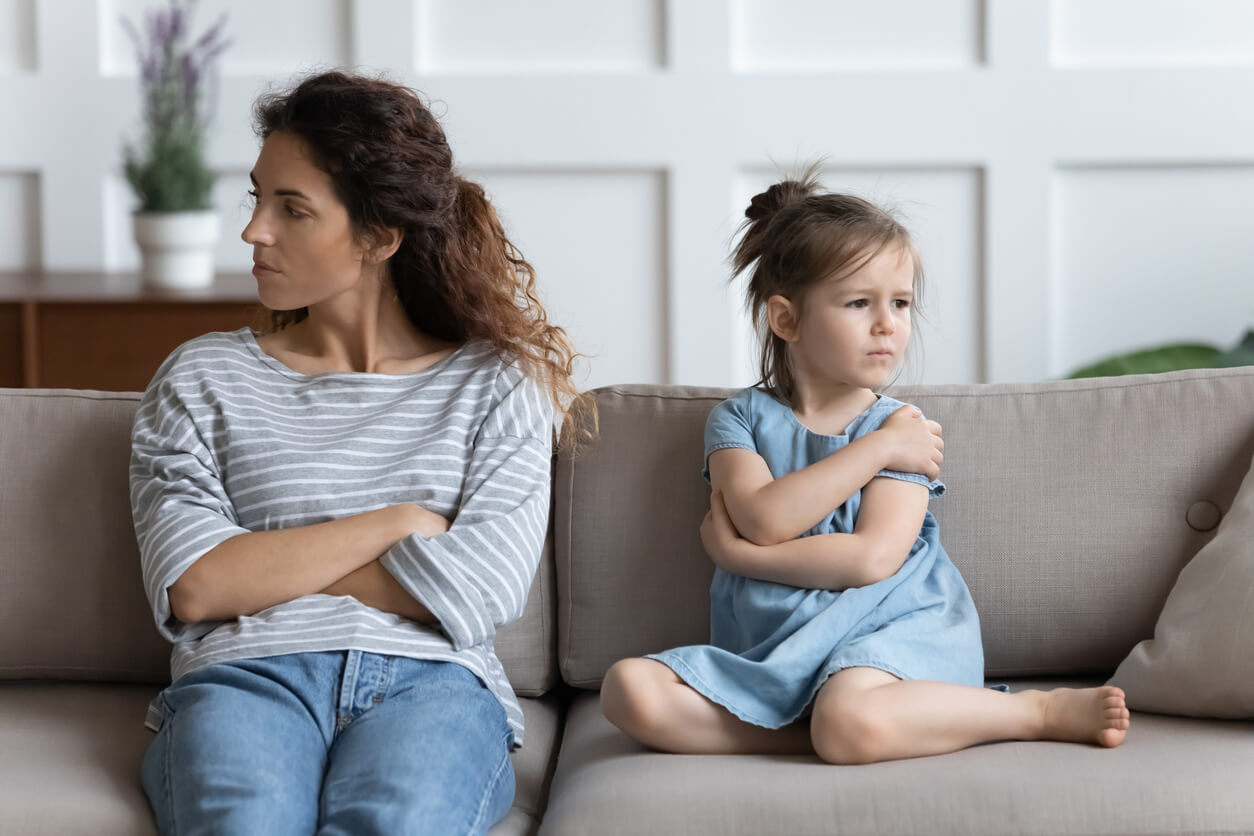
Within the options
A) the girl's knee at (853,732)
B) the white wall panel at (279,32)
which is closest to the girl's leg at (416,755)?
the girl's knee at (853,732)

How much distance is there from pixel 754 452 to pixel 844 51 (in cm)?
180

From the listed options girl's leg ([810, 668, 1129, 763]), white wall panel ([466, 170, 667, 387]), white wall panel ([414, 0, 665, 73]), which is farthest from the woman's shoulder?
white wall panel ([414, 0, 665, 73])

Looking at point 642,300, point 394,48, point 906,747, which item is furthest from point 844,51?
point 906,747

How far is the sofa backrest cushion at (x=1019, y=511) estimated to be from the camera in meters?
1.59

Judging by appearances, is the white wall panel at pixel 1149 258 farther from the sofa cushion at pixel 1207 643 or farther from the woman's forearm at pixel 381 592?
the woman's forearm at pixel 381 592

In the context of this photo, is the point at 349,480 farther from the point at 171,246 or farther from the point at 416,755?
the point at 171,246

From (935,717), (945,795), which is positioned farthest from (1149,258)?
(945,795)

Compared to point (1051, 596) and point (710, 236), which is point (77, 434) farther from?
point (710, 236)

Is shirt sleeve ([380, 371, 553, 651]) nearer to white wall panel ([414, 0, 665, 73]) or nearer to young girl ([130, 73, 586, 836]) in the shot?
young girl ([130, 73, 586, 836])

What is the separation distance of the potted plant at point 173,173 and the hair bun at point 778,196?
154 centimetres

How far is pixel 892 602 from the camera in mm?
1477

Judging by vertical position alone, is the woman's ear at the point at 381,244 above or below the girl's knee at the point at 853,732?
above

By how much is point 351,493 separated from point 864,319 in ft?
1.98

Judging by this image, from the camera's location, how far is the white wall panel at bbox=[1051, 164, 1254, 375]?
308cm
